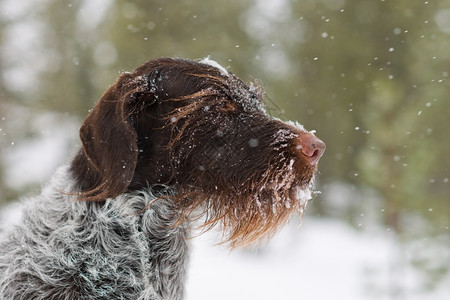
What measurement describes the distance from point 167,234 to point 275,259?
1477 cm

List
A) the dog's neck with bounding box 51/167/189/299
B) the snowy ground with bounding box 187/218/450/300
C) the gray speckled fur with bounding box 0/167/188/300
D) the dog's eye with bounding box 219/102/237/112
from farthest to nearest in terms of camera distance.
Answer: the snowy ground with bounding box 187/218/450/300, the dog's eye with bounding box 219/102/237/112, the dog's neck with bounding box 51/167/189/299, the gray speckled fur with bounding box 0/167/188/300

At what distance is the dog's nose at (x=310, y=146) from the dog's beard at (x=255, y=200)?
8 cm

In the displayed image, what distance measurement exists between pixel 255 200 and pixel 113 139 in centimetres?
Answer: 94

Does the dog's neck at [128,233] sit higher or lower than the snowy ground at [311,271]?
lower

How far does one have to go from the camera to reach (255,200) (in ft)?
10.4

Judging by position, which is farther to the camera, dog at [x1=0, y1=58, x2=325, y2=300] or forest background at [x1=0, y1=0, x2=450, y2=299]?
forest background at [x1=0, y1=0, x2=450, y2=299]

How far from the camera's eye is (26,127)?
36.4 feet

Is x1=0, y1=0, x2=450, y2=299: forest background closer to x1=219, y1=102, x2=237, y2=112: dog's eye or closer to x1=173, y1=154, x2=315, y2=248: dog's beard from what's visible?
x1=173, y1=154, x2=315, y2=248: dog's beard

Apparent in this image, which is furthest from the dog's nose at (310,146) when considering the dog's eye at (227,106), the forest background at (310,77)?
the forest background at (310,77)

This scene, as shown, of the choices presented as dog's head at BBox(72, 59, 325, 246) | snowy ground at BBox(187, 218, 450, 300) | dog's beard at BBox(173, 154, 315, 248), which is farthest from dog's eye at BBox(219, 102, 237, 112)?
snowy ground at BBox(187, 218, 450, 300)

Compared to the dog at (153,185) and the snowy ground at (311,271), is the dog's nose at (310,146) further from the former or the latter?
the snowy ground at (311,271)

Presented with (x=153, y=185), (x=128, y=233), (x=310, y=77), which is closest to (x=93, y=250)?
(x=128, y=233)

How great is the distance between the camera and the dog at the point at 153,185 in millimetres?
2895

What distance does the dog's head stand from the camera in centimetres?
293
